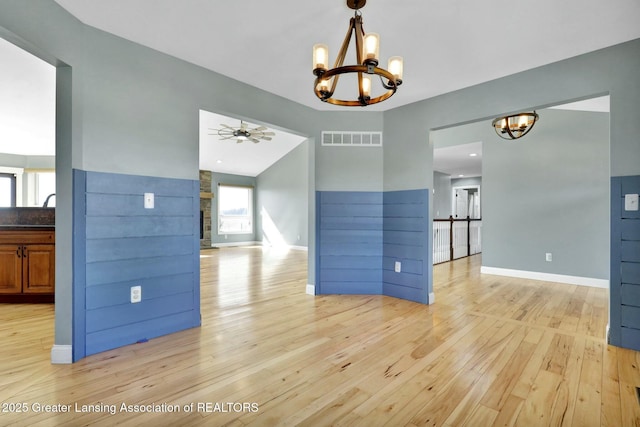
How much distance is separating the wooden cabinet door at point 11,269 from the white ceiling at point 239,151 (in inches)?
173

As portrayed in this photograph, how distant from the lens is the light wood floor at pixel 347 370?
166cm

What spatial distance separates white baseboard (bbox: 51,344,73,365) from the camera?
2.21 m

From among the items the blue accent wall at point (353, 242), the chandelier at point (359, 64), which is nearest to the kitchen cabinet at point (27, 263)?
the blue accent wall at point (353, 242)

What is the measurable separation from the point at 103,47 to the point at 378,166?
3.21 m

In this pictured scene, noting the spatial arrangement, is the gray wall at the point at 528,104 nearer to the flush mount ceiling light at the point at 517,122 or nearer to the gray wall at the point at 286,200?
the flush mount ceiling light at the point at 517,122

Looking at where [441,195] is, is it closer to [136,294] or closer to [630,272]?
[630,272]

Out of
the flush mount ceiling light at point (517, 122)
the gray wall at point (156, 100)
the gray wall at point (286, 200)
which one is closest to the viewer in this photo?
the gray wall at point (156, 100)

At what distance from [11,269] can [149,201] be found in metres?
2.57

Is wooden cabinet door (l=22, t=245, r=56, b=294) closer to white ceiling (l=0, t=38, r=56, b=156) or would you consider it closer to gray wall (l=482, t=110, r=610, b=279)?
white ceiling (l=0, t=38, r=56, b=156)

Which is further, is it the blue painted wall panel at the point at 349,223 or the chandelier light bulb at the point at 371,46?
the blue painted wall panel at the point at 349,223

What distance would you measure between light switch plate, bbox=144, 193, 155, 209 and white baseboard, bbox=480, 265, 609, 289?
220 inches

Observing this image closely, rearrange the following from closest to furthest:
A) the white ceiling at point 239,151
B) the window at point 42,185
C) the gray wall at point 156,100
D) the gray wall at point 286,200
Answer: the gray wall at point 156,100 < the window at point 42,185 < the white ceiling at point 239,151 < the gray wall at point 286,200

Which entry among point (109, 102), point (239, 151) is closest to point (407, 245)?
point (109, 102)

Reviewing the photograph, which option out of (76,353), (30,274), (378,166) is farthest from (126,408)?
(378,166)
